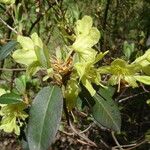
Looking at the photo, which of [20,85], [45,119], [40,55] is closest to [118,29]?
[20,85]

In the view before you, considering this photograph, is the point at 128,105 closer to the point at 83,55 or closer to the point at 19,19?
the point at 19,19

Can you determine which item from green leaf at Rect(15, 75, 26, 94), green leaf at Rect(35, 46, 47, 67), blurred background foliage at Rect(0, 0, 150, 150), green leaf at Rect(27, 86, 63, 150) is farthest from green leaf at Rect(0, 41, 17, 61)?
blurred background foliage at Rect(0, 0, 150, 150)

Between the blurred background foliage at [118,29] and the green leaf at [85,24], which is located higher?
the green leaf at [85,24]

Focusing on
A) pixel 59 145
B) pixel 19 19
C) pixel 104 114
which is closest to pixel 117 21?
pixel 59 145

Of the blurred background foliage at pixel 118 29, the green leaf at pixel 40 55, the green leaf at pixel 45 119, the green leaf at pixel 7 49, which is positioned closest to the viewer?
the green leaf at pixel 40 55

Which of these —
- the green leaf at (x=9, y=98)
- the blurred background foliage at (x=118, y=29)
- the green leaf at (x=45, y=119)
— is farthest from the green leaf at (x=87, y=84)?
the blurred background foliage at (x=118, y=29)

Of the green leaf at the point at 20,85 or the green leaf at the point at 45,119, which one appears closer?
the green leaf at the point at 45,119

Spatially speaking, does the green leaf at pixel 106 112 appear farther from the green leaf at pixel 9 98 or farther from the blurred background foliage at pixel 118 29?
the blurred background foliage at pixel 118 29
